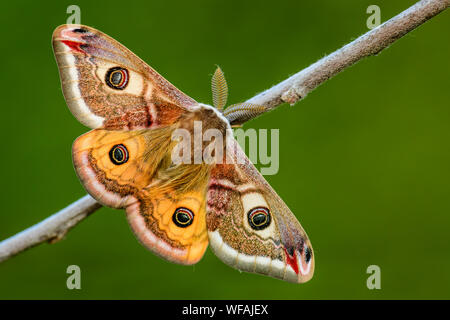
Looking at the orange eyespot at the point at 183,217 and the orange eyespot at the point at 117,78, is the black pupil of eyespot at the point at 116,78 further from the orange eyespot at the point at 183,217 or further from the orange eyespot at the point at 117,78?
the orange eyespot at the point at 183,217

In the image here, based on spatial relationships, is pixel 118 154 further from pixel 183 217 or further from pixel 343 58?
pixel 343 58

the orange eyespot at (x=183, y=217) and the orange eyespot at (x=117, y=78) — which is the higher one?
the orange eyespot at (x=117, y=78)

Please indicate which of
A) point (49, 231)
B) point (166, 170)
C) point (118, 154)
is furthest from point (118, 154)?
point (49, 231)

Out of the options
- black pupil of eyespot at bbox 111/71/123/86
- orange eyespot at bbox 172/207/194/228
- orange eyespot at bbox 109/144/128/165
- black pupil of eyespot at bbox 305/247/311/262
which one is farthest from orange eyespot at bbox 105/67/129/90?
black pupil of eyespot at bbox 305/247/311/262

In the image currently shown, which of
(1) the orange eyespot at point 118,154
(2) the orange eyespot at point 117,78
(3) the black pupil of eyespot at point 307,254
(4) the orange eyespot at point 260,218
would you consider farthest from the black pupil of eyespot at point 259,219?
(2) the orange eyespot at point 117,78

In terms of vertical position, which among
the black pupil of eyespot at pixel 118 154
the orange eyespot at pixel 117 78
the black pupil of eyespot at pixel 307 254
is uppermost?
the orange eyespot at pixel 117 78

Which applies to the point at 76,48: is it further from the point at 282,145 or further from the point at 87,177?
the point at 282,145

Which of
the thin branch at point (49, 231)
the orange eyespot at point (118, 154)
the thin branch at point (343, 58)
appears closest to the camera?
the thin branch at point (343, 58)
